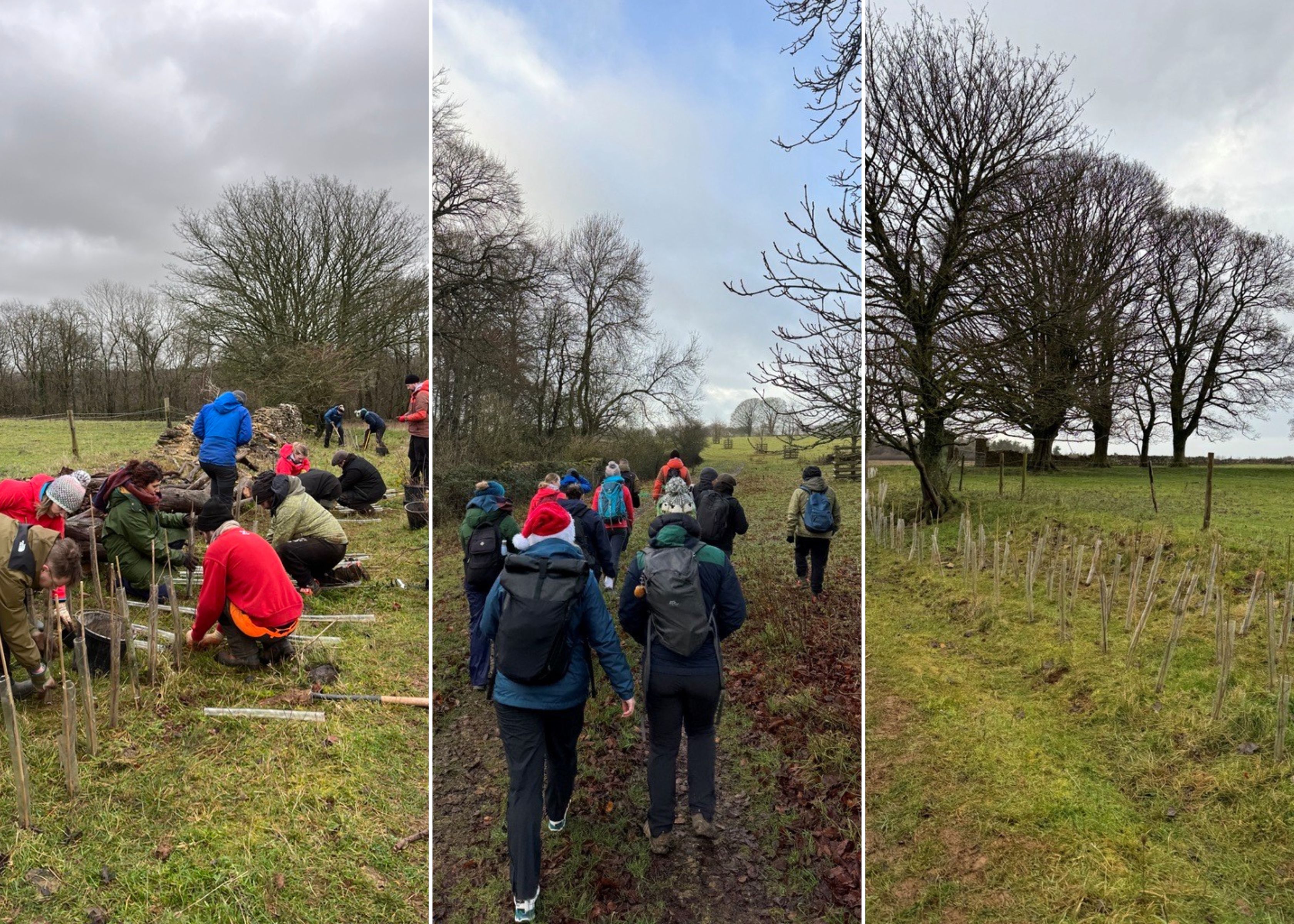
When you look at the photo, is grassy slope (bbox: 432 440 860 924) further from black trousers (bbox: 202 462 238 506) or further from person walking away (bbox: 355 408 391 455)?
person walking away (bbox: 355 408 391 455)

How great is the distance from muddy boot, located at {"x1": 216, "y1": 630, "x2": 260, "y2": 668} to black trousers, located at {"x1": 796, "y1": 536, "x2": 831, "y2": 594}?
4817 millimetres

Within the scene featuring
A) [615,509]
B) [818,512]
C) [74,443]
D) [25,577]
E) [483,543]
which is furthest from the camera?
[74,443]

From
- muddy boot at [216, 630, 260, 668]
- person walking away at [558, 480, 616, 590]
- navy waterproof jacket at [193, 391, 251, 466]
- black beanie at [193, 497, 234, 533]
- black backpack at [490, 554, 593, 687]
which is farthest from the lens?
navy waterproof jacket at [193, 391, 251, 466]

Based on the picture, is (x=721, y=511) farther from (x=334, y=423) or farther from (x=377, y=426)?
(x=334, y=423)

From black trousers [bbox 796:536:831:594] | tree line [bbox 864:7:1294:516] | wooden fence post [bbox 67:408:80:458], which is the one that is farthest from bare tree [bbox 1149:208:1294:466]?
wooden fence post [bbox 67:408:80:458]

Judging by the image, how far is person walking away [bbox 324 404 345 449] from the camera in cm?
1691

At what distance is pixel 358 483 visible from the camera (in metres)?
9.75

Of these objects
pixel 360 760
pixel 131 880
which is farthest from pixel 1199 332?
pixel 131 880

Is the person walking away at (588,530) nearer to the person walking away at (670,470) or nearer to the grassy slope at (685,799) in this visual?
the person walking away at (670,470)

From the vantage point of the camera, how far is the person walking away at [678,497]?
431 cm

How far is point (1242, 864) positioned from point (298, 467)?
9.84m

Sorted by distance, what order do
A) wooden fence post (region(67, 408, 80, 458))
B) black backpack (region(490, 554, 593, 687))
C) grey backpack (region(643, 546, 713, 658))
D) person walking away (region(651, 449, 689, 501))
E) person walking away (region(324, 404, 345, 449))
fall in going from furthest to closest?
person walking away (region(324, 404, 345, 449))
wooden fence post (region(67, 408, 80, 458))
person walking away (region(651, 449, 689, 501))
grey backpack (region(643, 546, 713, 658))
black backpack (region(490, 554, 593, 687))

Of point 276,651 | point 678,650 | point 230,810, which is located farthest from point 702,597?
point 276,651

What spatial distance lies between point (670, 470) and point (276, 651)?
3.16 meters
